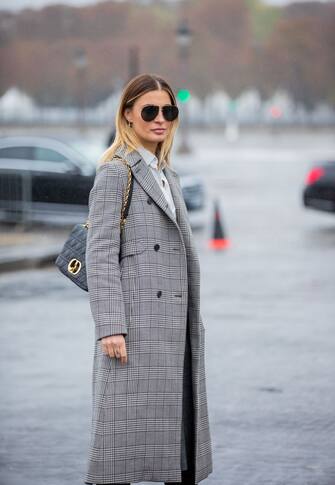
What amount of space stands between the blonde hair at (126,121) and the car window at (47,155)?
15537 mm

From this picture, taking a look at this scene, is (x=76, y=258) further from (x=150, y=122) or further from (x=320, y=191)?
(x=320, y=191)

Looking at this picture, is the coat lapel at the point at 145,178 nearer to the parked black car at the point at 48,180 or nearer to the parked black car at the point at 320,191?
the parked black car at the point at 48,180

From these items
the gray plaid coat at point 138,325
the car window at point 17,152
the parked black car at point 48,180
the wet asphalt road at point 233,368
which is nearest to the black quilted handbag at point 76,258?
the gray plaid coat at point 138,325

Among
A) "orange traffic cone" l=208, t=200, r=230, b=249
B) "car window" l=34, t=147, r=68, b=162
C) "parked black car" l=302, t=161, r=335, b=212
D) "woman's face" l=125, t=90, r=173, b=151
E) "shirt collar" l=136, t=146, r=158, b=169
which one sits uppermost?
"car window" l=34, t=147, r=68, b=162

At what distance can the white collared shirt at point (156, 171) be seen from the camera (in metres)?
4.57

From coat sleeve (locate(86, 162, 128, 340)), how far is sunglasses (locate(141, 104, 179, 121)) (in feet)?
0.96

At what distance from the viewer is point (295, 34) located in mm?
144125

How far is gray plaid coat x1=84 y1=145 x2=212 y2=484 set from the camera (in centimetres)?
441

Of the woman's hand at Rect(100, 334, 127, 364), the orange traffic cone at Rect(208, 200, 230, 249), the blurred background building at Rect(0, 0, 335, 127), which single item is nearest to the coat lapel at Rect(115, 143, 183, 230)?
the woman's hand at Rect(100, 334, 127, 364)

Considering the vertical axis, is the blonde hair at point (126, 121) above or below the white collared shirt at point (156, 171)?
above

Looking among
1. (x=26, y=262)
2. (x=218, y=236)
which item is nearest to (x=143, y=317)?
(x=26, y=262)

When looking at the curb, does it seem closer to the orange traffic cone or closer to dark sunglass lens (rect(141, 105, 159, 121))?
the orange traffic cone

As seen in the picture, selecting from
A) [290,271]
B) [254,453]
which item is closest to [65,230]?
[290,271]

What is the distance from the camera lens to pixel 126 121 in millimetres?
4637
